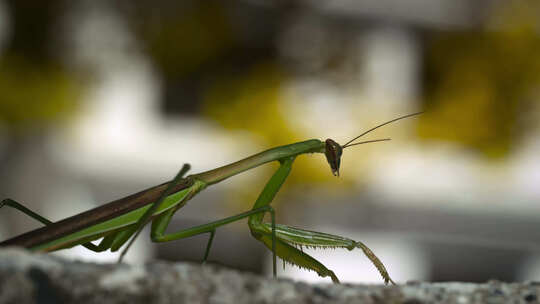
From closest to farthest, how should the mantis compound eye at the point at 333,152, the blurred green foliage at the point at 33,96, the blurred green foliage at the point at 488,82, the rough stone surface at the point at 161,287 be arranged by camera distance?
the rough stone surface at the point at 161,287, the mantis compound eye at the point at 333,152, the blurred green foliage at the point at 33,96, the blurred green foliage at the point at 488,82

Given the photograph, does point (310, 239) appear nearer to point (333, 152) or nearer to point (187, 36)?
point (333, 152)

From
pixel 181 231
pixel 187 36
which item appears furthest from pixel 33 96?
pixel 181 231

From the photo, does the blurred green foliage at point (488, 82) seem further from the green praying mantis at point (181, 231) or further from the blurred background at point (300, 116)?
the green praying mantis at point (181, 231)

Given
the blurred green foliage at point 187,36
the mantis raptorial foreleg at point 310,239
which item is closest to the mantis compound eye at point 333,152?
the mantis raptorial foreleg at point 310,239

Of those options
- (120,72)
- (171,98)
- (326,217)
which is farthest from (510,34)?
(120,72)

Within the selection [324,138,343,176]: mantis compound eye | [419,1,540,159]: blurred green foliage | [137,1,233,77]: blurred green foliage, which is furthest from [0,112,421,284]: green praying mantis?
[419,1,540,159]: blurred green foliage

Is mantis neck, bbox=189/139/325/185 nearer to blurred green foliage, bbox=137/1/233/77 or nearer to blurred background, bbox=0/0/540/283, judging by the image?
blurred background, bbox=0/0/540/283

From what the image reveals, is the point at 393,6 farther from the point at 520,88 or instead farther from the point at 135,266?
the point at 135,266
